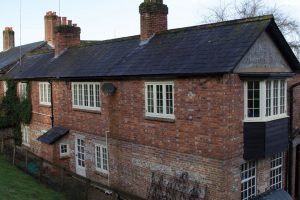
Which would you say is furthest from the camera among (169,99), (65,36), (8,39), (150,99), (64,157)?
(8,39)

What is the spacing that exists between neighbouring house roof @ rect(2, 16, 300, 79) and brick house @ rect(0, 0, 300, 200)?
0.05 m

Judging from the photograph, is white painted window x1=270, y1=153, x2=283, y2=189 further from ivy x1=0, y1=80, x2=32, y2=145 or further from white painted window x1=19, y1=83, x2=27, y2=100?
ivy x1=0, y1=80, x2=32, y2=145

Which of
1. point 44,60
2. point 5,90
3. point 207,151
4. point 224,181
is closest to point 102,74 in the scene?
point 207,151

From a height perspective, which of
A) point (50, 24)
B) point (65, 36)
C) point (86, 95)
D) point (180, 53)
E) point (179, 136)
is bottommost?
point (179, 136)

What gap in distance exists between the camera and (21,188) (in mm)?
15477

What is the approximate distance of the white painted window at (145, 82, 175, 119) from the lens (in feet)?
43.2

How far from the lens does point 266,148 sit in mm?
12422

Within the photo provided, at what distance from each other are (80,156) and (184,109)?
830 centimetres

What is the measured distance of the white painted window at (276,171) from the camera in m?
14.5

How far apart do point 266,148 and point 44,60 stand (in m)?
17.2

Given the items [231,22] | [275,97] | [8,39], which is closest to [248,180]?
[275,97]

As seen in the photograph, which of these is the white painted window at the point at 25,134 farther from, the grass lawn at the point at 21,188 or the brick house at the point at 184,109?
the grass lawn at the point at 21,188

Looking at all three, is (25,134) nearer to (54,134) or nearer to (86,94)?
(54,134)

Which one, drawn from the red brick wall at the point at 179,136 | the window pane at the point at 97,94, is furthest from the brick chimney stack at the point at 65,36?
the window pane at the point at 97,94
